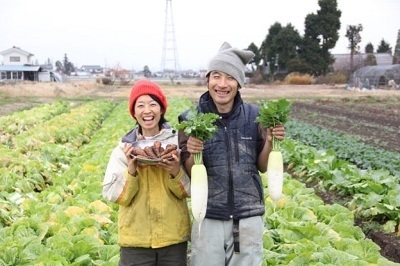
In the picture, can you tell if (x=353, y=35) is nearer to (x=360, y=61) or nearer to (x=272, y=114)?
(x=360, y=61)

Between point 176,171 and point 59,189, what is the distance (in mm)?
3588

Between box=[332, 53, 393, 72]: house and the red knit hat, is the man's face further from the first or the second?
box=[332, 53, 393, 72]: house

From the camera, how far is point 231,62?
10.9 feet

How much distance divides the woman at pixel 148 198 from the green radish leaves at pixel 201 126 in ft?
0.87

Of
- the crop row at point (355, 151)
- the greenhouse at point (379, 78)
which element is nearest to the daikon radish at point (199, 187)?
the crop row at point (355, 151)

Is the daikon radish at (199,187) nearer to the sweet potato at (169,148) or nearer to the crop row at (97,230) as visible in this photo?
the sweet potato at (169,148)

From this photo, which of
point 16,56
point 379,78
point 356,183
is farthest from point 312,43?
point 356,183

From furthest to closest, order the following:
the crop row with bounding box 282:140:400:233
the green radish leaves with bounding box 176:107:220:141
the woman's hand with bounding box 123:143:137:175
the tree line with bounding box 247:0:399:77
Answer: the tree line with bounding box 247:0:399:77, the crop row with bounding box 282:140:400:233, the woman's hand with bounding box 123:143:137:175, the green radish leaves with bounding box 176:107:220:141

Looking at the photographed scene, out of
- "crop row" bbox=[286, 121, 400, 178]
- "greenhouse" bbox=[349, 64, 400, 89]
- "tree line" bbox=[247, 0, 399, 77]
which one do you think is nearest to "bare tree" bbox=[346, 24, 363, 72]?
"tree line" bbox=[247, 0, 399, 77]

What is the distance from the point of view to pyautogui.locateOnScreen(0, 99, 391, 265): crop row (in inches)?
168

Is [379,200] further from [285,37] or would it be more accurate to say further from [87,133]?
[285,37]

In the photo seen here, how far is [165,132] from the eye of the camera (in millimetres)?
3438

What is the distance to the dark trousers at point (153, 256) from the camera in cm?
334

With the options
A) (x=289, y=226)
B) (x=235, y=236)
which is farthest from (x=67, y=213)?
(x=235, y=236)
